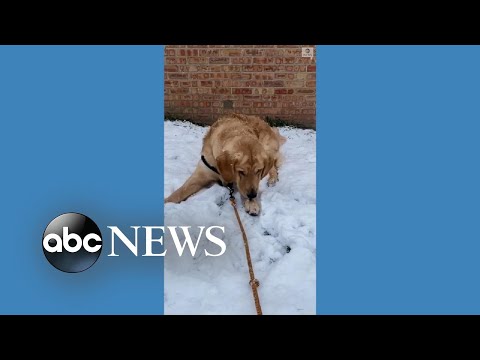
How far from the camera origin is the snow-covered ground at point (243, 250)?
177cm

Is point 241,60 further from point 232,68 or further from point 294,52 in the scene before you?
point 294,52

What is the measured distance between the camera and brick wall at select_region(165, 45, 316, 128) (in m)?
2.36

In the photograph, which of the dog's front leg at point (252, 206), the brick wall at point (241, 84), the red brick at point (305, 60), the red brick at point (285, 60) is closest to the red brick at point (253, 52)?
the brick wall at point (241, 84)

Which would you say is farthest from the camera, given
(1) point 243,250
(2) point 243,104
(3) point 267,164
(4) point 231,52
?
(2) point 243,104

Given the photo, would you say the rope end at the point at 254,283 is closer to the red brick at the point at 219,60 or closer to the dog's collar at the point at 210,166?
the dog's collar at the point at 210,166

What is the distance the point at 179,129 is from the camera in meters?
2.76

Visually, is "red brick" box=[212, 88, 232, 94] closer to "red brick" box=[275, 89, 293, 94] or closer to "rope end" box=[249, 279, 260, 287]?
Answer: "red brick" box=[275, 89, 293, 94]

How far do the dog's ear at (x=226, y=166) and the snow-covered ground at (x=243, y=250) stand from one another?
119 mm

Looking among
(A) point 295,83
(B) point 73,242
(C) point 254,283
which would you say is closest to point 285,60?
(A) point 295,83

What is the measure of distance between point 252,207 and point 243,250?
0.37m

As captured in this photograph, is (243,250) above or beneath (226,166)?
beneath

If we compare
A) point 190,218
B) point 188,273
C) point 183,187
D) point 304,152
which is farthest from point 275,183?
point 188,273

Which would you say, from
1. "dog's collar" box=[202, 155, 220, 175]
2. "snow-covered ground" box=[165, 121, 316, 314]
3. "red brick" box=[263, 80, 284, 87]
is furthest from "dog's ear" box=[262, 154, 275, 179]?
"red brick" box=[263, 80, 284, 87]

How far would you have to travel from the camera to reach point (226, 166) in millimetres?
2393
